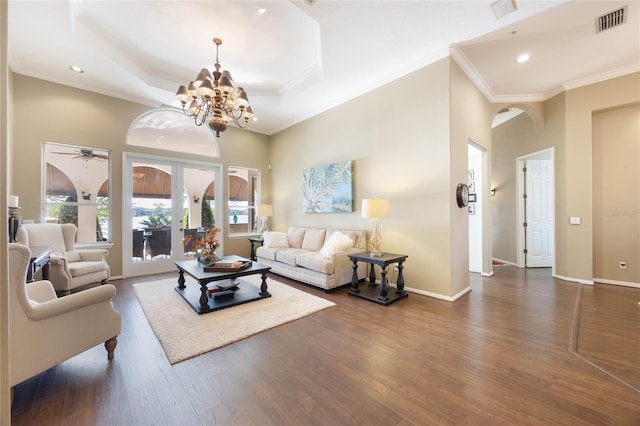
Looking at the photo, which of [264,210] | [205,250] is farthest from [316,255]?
[264,210]

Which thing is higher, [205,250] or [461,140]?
[461,140]

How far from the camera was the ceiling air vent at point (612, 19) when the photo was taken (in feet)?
9.14

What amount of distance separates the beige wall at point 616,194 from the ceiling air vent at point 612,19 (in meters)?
2.00

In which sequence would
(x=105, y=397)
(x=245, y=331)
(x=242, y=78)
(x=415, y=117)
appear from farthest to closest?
1. (x=242, y=78)
2. (x=415, y=117)
3. (x=245, y=331)
4. (x=105, y=397)

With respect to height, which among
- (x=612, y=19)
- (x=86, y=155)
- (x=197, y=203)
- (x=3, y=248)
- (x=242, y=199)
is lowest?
(x=3, y=248)

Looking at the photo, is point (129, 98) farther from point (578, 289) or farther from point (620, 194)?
point (620, 194)

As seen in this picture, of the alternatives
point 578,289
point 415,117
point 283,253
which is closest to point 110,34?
point 283,253

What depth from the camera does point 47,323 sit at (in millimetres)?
1676

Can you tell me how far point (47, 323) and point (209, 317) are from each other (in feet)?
4.54

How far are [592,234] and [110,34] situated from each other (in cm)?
810

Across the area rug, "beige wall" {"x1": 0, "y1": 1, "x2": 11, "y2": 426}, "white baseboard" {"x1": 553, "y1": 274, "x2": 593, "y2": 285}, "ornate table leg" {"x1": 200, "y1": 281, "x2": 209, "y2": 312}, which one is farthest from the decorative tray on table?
"white baseboard" {"x1": 553, "y1": 274, "x2": 593, "y2": 285}

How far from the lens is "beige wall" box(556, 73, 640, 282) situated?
4.22m

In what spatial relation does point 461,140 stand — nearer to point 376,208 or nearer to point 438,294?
point 376,208

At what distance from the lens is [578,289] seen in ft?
13.0
